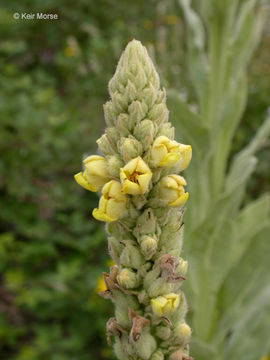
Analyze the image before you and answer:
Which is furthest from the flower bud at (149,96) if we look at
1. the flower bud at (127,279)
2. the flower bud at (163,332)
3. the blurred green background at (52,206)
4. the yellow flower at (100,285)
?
the blurred green background at (52,206)

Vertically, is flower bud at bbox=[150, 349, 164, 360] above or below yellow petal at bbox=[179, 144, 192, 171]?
below

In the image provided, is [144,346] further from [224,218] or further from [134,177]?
[224,218]

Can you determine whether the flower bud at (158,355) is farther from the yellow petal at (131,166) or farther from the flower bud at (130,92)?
the flower bud at (130,92)

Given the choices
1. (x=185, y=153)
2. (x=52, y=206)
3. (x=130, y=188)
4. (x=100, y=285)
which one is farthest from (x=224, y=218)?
(x=52, y=206)

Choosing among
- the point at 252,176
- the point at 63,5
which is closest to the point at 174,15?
the point at 63,5

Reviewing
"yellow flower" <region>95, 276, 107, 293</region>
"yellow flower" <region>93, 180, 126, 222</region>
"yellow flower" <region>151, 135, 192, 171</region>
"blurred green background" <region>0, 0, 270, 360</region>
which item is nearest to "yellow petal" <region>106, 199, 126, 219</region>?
"yellow flower" <region>93, 180, 126, 222</region>

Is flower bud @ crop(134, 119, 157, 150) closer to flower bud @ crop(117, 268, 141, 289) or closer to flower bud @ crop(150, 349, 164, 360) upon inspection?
flower bud @ crop(117, 268, 141, 289)

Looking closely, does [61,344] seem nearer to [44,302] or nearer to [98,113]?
[44,302]
